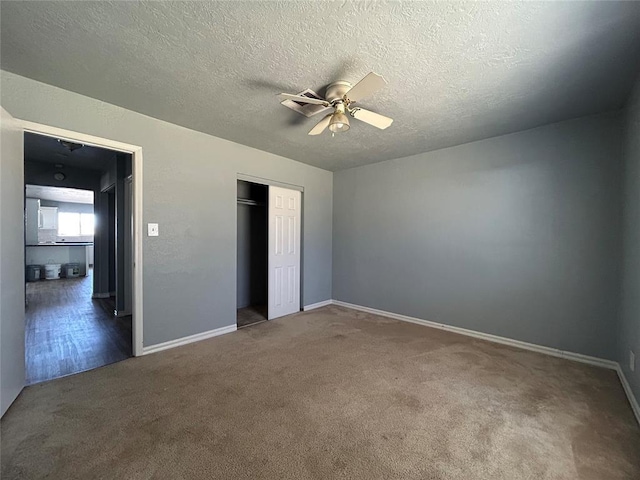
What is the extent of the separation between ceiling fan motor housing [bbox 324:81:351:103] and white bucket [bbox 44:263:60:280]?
9.08m

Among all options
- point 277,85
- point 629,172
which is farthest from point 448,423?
point 277,85

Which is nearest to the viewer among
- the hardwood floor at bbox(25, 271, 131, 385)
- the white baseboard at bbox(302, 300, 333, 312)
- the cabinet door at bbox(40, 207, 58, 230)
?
the hardwood floor at bbox(25, 271, 131, 385)

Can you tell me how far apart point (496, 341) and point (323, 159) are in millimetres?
3433

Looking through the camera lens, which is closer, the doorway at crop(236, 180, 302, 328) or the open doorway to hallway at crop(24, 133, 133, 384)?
the open doorway to hallway at crop(24, 133, 133, 384)

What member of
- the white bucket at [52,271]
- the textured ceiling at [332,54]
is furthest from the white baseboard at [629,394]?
the white bucket at [52,271]

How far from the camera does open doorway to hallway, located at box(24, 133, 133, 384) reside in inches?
112

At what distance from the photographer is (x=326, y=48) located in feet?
5.64

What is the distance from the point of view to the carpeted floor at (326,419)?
4.75 ft

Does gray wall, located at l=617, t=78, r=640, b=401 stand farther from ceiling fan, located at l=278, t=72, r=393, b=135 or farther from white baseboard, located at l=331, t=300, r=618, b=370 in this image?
ceiling fan, located at l=278, t=72, r=393, b=135

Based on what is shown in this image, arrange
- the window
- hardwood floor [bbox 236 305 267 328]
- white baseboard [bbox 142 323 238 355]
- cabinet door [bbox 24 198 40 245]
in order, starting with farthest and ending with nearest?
the window < cabinet door [bbox 24 198 40 245] < hardwood floor [bbox 236 305 267 328] < white baseboard [bbox 142 323 238 355]

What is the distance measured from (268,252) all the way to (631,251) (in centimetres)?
388

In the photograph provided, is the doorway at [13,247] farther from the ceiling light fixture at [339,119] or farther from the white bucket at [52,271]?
the white bucket at [52,271]

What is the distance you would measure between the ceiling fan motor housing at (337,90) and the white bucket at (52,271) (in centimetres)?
908

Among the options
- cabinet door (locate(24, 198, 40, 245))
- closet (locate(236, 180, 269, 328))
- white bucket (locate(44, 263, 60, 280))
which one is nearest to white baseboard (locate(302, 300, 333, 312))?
closet (locate(236, 180, 269, 328))
